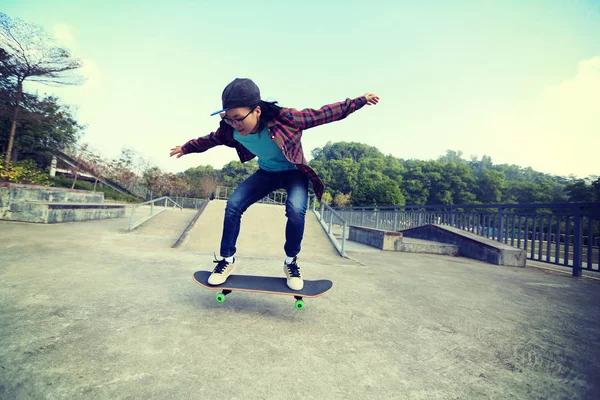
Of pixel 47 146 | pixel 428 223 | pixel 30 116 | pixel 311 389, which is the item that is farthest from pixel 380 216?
pixel 47 146

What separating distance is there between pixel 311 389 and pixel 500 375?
3.63 ft

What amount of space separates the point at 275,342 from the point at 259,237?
6465 millimetres

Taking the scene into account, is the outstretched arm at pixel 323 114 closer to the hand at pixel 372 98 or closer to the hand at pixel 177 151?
the hand at pixel 372 98

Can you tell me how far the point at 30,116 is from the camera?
16.8 metres

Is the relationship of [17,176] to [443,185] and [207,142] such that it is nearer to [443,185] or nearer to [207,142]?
[207,142]

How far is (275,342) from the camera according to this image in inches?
70.3

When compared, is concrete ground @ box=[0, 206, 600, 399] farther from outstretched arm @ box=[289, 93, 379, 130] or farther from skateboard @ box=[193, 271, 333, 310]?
outstretched arm @ box=[289, 93, 379, 130]

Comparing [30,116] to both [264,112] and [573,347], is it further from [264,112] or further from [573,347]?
[573,347]

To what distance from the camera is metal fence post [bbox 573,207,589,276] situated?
5602 mm

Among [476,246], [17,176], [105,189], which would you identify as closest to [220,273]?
[476,246]

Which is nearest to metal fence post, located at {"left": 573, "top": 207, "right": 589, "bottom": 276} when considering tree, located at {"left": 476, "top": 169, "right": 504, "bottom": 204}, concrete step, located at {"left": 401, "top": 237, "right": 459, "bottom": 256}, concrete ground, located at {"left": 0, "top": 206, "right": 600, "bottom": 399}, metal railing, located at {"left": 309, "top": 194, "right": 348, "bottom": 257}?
concrete step, located at {"left": 401, "top": 237, "right": 459, "bottom": 256}

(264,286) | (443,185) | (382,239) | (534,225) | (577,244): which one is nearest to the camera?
(264,286)

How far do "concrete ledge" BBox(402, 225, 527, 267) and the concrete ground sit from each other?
11.2 feet

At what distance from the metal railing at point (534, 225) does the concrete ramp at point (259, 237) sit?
391cm
